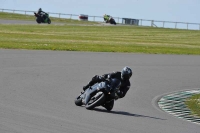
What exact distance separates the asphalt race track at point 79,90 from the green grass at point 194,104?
0.88 meters

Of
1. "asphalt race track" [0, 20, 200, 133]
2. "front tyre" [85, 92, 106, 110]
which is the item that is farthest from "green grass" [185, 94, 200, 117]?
"front tyre" [85, 92, 106, 110]

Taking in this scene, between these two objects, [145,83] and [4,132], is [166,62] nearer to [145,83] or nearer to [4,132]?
[145,83]

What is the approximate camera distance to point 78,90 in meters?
17.2

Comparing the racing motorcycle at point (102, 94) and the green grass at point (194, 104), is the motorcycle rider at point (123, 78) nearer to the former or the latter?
the racing motorcycle at point (102, 94)

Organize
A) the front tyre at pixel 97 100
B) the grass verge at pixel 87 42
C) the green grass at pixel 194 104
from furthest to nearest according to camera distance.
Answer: the grass verge at pixel 87 42 < the green grass at pixel 194 104 < the front tyre at pixel 97 100

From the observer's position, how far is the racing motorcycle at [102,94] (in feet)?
43.9

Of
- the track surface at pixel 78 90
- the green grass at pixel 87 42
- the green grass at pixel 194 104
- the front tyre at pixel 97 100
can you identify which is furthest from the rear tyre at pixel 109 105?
the green grass at pixel 87 42

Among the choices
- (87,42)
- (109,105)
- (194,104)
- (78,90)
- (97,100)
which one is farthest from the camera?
(87,42)

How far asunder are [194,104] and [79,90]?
10.1 feet

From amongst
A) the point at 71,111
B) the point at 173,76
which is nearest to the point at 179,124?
the point at 71,111

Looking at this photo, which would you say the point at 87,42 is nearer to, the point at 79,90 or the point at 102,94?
the point at 79,90

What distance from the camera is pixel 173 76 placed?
909 inches

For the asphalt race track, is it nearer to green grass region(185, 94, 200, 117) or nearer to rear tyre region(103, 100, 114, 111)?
rear tyre region(103, 100, 114, 111)

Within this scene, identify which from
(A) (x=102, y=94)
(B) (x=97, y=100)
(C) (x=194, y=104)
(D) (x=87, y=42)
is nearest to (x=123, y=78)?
(A) (x=102, y=94)
